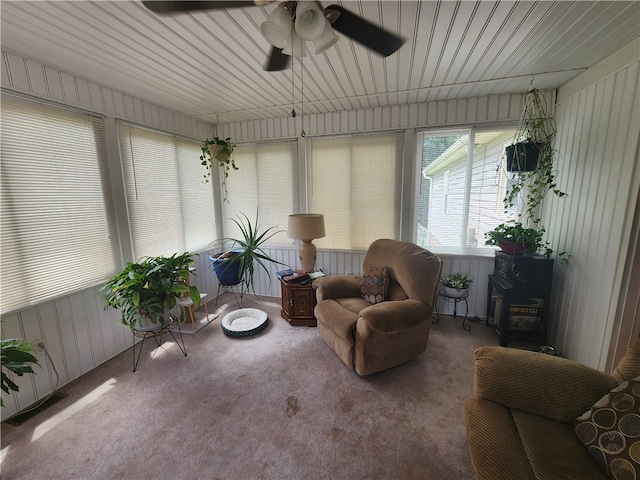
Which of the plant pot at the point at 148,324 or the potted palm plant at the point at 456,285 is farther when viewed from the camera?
the potted palm plant at the point at 456,285

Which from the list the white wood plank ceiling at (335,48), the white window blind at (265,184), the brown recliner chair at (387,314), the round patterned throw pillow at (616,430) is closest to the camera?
the round patterned throw pillow at (616,430)

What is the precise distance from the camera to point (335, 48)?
1.79 meters

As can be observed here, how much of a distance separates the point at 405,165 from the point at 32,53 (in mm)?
3317

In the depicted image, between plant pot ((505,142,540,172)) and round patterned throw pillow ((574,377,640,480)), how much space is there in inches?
72.8

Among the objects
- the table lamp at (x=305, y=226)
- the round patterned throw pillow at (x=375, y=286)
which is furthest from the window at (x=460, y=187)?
the table lamp at (x=305, y=226)

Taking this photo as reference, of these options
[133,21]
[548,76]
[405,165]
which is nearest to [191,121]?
[133,21]

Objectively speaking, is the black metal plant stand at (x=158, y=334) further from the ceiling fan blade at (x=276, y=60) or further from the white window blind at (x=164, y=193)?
the ceiling fan blade at (x=276, y=60)

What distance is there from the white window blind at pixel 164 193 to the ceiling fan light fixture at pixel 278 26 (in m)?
2.18

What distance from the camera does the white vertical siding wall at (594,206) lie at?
1750mm

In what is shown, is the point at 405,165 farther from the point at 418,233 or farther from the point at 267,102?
the point at 267,102

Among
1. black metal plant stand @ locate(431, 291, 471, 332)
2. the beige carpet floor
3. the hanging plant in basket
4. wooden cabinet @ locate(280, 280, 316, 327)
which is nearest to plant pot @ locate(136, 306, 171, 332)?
the beige carpet floor

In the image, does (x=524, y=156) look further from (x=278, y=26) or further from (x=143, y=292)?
(x=143, y=292)

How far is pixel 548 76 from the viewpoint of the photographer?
2.26 m

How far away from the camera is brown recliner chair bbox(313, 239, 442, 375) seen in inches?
79.0
